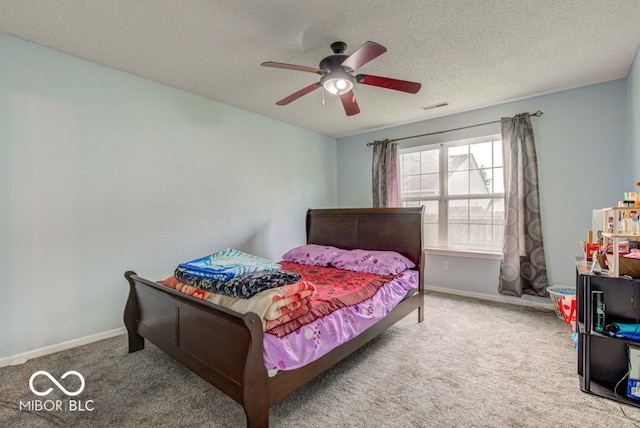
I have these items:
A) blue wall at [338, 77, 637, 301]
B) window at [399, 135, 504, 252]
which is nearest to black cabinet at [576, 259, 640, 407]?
blue wall at [338, 77, 637, 301]

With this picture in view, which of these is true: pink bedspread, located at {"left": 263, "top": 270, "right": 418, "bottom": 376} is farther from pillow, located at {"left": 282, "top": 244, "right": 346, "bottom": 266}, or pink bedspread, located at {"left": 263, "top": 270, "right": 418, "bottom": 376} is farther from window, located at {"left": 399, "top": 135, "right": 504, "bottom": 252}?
window, located at {"left": 399, "top": 135, "right": 504, "bottom": 252}

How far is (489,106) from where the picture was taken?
148 inches

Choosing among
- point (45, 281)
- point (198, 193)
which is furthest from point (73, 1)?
point (45, 281)

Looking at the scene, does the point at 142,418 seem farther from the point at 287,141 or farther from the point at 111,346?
the point at 287,141

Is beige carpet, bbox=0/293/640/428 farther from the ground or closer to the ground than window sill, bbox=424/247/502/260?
closer to the ground

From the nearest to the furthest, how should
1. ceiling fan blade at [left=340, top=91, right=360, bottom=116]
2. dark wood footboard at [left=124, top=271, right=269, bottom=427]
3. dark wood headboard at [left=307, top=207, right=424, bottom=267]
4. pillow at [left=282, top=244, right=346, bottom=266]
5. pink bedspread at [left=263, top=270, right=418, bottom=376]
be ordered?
dark wood footboard at [left=124, top=271, right=269, bottom=427], pink bedspread at [left=263, top=270, right=418, bottom=376], ceiling fan blade at [left=340, top=91, right=360, bottom=116], dark wood headboard at [left=307, top=207, right=424, bottom=267], pillow at [left=282, top=244, right=346, bottom=266]

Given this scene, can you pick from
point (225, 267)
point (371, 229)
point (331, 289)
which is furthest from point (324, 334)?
point (371, 229)

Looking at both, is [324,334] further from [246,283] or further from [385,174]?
[385,174]

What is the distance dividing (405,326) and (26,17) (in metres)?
3.91

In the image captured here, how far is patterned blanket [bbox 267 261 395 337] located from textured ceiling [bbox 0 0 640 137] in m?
1.93

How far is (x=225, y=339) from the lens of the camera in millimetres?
1577

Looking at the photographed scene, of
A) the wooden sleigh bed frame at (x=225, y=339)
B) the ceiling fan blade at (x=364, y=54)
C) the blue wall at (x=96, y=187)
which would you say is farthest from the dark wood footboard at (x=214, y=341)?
the ceiling fan blade at (x=364, y=54)

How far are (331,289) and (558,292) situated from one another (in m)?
2.62

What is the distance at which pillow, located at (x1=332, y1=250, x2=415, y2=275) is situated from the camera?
292cm
